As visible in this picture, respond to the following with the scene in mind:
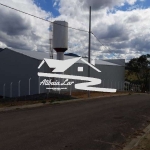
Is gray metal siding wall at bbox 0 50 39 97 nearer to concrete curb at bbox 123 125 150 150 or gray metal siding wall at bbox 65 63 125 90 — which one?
gray metal siding wall at bbox 65 63 125 90

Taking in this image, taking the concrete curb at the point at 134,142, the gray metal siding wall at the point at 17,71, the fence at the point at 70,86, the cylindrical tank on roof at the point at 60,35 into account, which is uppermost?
the cylindrical tank on roof at the point at 60,35

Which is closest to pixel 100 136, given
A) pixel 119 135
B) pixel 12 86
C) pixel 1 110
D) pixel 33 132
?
pixel 119 135

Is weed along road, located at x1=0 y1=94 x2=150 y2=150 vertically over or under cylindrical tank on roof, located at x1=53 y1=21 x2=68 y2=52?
under

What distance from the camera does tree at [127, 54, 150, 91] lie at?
4633 cm

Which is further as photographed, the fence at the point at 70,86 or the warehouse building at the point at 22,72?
the warehouse building at the point at 22,72

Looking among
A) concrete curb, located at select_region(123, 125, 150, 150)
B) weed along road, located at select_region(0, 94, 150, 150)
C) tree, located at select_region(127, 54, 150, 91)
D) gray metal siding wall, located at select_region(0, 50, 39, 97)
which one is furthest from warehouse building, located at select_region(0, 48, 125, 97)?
concrete curb, located at select_region(123, 125, 150, 150)

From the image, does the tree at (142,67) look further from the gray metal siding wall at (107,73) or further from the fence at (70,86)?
the gray metal siding wall at (107,73)

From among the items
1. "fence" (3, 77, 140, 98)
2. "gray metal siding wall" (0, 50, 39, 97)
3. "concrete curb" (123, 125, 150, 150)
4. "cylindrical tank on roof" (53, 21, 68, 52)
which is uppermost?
"cylindrical tank on roof" (53, 21, 68, 52)

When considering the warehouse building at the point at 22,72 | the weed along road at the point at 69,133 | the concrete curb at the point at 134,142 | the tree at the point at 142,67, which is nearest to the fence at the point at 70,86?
the warehouse building at the point at 22,72

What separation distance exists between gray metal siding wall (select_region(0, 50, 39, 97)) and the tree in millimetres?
25030

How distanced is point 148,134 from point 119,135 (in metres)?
1.00

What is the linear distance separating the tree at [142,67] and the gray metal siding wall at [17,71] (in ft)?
82.1

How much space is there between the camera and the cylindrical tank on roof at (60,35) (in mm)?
25594

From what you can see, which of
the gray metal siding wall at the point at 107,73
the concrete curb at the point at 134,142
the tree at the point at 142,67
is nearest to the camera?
the concrete curb at the point at 134,142
